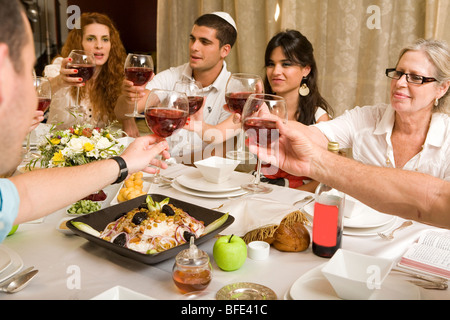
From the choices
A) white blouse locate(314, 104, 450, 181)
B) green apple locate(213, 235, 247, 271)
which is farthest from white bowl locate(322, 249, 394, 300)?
A: white blouse locate(314, 104, 450, 181)

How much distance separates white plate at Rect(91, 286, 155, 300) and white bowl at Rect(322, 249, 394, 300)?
0.41 m

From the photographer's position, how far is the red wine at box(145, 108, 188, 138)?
1523mm

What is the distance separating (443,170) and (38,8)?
214 inches

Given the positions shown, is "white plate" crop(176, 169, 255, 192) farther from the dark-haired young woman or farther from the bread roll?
the dark-haired young woman

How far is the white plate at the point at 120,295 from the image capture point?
913mm

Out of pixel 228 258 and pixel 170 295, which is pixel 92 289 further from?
pixel 228 258

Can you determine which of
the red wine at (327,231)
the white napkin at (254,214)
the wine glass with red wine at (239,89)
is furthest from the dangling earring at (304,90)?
the red wine at (327,231)

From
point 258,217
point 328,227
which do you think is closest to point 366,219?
point 328,227

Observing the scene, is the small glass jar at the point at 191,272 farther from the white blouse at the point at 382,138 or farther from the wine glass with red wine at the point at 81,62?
the wine glass with red wine at the point at 81,62

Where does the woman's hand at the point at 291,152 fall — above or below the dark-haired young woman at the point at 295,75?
below

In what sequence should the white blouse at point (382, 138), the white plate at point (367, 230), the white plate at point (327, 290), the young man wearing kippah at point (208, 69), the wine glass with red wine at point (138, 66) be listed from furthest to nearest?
the young man wearing kippah at point (208, 69)
the wine glass with red wine at point (138, 66)
the white blouse at point (382, 138)
the white plate at point (367, 230)
the white plate at point (327, 290)

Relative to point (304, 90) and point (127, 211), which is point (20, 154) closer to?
point (127, 211)

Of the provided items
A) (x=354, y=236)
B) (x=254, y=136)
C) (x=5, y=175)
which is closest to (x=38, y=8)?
(x=5, y=175)

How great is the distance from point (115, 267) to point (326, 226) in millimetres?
611
